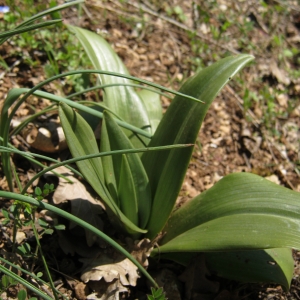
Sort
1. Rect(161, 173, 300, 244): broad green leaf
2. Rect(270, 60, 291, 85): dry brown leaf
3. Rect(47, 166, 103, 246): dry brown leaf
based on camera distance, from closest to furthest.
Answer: Rect(161, 173, 300, 244): broad green leaf → Rect(47, 166, 103, 246): dry brown leaf → Rect(270, 60, 291, 85): dry brown leaf

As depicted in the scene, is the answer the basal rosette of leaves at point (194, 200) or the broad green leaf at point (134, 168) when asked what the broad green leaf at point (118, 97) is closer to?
the basal rosette of leaves at point (194, 200)

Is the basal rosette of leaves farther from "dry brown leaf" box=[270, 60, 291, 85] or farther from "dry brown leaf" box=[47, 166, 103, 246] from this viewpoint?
"dry brown leaf" box=[270, 60, 291, 85]

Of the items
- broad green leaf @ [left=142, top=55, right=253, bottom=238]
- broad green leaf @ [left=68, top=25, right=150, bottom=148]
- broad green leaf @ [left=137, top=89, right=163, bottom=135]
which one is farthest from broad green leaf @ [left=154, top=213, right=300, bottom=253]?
broad green leaf @ [left=137, top=89, right=163, bottom=135]

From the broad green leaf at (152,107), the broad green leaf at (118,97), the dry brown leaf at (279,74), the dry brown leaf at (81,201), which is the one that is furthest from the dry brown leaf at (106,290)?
the dry brown leaf at (279,74)

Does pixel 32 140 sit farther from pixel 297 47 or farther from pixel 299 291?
pixel 297 47

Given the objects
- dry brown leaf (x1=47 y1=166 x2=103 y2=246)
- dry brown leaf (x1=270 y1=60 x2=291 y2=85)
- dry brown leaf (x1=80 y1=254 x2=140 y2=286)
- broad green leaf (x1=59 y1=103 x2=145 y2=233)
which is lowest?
dry brown leaf (x1=80 y1=254 x2=140 y2=286)

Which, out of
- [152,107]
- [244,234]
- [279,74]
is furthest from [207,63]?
[244,234]

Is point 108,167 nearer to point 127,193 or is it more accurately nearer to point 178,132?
point 127,193
